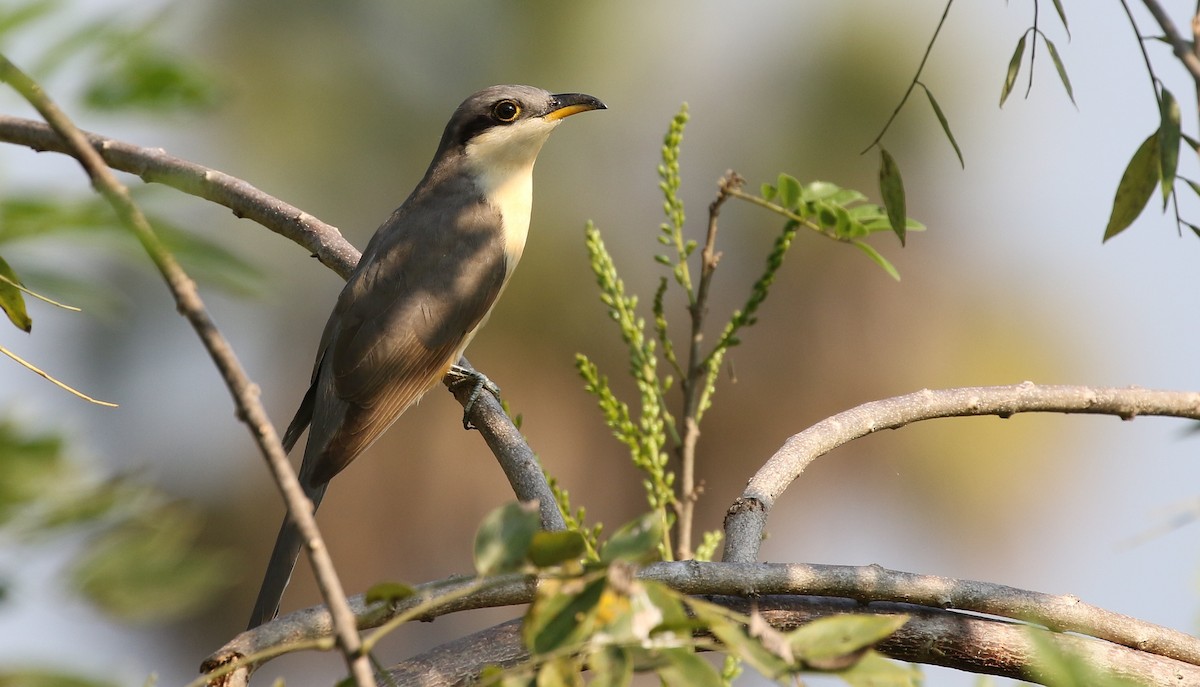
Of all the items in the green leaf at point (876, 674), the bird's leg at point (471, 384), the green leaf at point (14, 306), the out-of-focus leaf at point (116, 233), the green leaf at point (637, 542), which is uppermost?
the bird's leg at point (471, 384)

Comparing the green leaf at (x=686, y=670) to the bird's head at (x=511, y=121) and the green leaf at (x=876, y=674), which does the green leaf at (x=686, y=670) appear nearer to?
the green leaf at (x=876, y=674)

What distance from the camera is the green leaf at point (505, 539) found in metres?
1.11

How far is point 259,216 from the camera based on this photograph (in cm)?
418

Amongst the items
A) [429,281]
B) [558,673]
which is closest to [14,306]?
[558,673]

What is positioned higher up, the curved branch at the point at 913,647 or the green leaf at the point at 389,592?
the curved branch at the point at 913,647

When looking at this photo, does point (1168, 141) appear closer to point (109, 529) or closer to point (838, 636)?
point (838, 636)

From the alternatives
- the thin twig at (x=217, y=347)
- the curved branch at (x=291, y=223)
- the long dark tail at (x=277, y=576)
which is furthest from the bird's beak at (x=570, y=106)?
the thin twig at (x=217, y=347)

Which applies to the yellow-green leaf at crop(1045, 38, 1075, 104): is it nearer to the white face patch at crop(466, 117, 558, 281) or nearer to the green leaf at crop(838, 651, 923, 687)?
the green leaf at crop(838, 651, 923, 687)

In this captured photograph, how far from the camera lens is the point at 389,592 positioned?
1182mm

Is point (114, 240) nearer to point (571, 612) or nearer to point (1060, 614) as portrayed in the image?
point (571, 612)

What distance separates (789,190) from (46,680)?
2.73 meters

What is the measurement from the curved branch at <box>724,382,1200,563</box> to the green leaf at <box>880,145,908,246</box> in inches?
38.4

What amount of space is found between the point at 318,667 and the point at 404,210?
721cm

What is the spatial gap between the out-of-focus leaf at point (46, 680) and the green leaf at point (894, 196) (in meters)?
1.73
